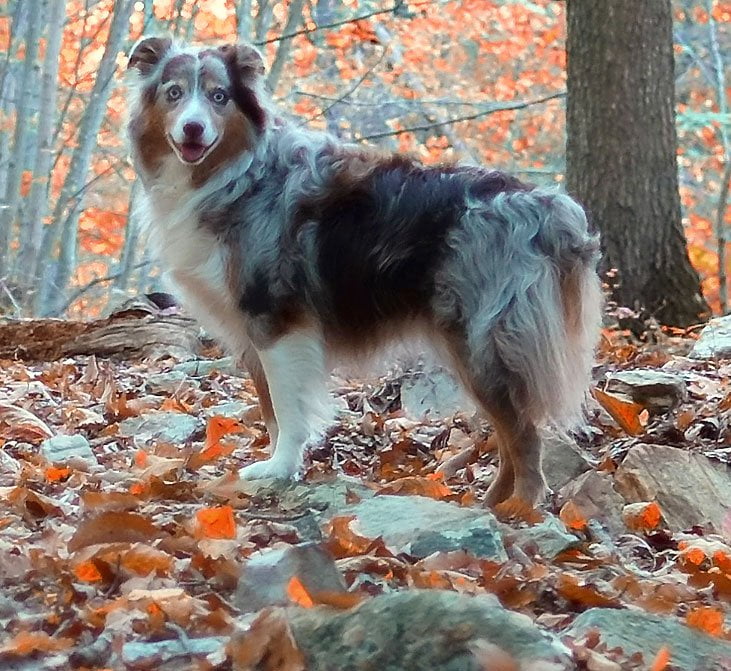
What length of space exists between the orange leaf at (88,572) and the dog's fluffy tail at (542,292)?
187 centimetres

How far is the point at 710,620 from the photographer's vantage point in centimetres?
235

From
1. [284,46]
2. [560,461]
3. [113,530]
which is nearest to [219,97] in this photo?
[560,461]

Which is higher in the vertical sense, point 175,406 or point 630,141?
point 630,141

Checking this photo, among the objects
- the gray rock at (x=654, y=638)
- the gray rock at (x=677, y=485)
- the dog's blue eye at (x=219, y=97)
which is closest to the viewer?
Result: the gray rock at (x=654, y=638)

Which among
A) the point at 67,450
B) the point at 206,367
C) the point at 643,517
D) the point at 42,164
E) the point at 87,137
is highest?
the point at 87,137

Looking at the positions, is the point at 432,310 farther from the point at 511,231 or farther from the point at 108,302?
the point at 108,302

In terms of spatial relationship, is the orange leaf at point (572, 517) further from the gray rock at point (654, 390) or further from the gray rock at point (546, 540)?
the gray rock at point (654, 390)

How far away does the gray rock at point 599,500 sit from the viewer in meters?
3.46

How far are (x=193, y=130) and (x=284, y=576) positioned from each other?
2.28 m

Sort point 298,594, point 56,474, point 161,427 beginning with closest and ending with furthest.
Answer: point 298,594 < point 56,474 < point 161,427

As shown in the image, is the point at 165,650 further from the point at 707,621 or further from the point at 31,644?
the point at 707,621

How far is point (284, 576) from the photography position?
232cm

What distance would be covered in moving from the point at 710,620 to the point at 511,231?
185cm

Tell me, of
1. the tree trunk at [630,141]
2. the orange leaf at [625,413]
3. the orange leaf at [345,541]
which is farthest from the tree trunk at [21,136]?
the orange leaf at [345,541]
